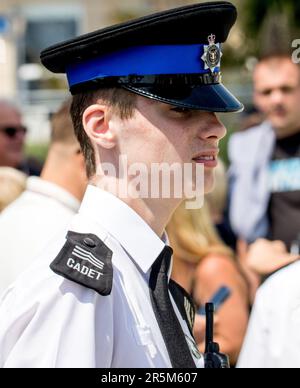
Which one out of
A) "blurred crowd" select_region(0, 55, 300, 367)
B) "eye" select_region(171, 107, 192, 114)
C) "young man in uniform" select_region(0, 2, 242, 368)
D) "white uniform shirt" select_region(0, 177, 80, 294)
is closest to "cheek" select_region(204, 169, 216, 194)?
"young man in uniform" select_region(0, 2, 242, 368)

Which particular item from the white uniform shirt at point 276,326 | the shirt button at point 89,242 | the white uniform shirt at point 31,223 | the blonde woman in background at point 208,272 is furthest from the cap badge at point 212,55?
the blonde woman in background at point 208,272

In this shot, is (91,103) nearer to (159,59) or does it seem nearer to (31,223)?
(159,59)

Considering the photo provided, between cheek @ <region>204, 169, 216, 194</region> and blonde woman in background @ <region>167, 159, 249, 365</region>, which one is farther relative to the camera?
blonde woman in background @ <region>167, 159, 249, 365</region>

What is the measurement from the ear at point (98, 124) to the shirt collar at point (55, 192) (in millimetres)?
1574

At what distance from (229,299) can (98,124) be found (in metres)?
1.84

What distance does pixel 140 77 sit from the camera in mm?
1906

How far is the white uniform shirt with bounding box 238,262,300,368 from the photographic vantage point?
2361 mm

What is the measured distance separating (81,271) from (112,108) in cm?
38

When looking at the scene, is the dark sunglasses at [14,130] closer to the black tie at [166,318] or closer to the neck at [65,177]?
the neck at [65,177]

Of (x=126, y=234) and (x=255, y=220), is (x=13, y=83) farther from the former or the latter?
(x=126, y=234)

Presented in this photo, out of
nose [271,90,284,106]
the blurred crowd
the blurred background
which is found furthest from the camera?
the blurred background

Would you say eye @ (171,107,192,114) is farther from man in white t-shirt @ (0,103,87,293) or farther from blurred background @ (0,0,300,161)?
blurred background @ (0,0,300,161)

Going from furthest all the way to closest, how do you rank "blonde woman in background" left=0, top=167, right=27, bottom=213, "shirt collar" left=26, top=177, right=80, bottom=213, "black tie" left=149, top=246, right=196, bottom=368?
"blonde woman in background" left=0, top=167, right=27, bottom=213, "shirt collar" left=26, top=177, right=80, bottom=213, "black tie" left=149, top=246, right=196, bottom=368

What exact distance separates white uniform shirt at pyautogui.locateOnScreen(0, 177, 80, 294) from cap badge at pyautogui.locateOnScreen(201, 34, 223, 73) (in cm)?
132
